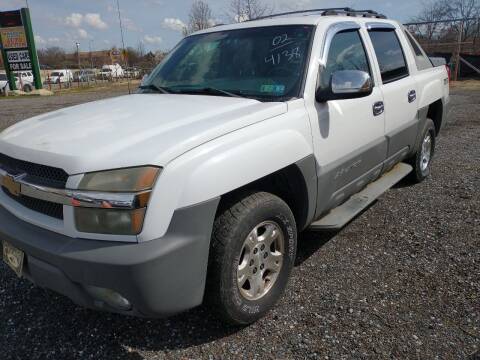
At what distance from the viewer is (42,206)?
219 centimetres

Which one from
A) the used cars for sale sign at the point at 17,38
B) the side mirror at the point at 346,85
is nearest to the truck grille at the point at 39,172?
the side mirror at the point at 346,85

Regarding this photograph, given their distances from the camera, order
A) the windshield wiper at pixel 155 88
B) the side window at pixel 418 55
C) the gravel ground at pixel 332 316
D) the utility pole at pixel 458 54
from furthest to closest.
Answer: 1. the utility pole at pixel 458 54
2. the side window at pixel 418 55
3. the windshield wiper at pixel 155 88
4. the gravel ground at pixel 332 316

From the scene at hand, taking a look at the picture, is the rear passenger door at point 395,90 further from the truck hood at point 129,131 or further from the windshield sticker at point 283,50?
the truck hood at point 129,131

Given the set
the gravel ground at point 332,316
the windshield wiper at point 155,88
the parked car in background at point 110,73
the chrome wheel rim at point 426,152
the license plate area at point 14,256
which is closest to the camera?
the license plate area at point 14,256

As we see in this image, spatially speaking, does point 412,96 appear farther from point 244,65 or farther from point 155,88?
point 155,88

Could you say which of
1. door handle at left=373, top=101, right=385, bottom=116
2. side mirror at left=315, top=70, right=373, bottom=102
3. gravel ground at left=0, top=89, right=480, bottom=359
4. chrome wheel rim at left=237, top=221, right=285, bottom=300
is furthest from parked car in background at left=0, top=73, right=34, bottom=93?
chrome wheel rim at left=237, top=221, right=285, bottom=300

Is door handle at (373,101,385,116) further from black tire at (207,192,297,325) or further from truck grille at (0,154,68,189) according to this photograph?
truck grille at (0,154,68,189)

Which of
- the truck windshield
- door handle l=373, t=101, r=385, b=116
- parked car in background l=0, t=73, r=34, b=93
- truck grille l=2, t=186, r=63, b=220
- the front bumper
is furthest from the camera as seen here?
parked car in background l=0, t=73, r=34, b=93

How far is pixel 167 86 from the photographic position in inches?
135

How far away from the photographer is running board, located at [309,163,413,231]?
310 cm

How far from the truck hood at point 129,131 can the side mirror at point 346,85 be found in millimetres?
385

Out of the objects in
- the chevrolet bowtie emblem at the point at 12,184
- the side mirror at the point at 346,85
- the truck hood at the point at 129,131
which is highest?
the side mirror at the point at 346,85

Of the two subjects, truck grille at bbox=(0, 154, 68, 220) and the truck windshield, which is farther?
the truck windshield

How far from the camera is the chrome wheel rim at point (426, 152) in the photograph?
4.93 meters
